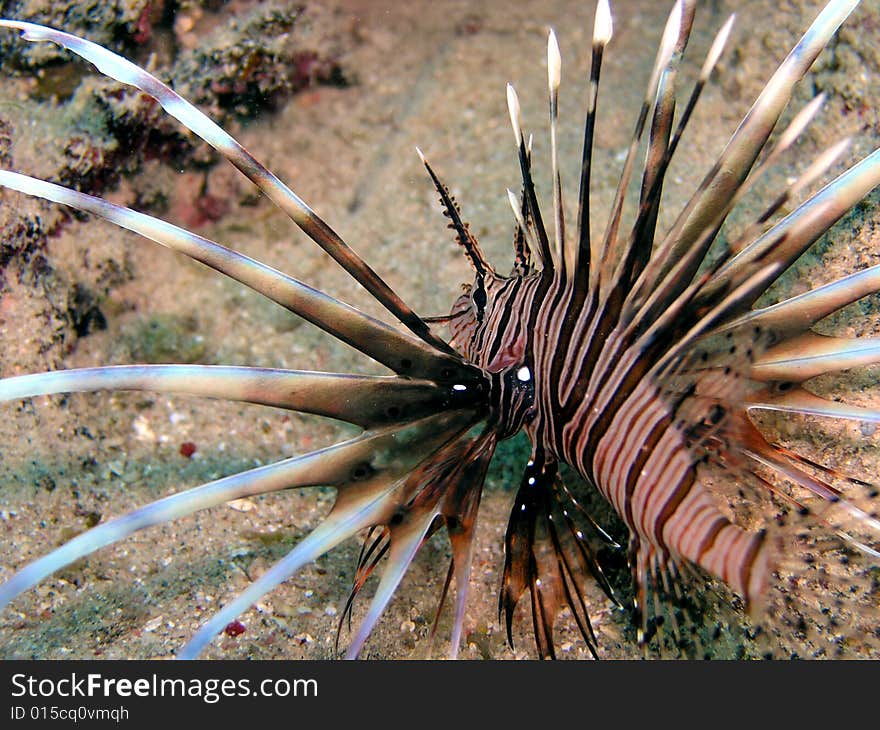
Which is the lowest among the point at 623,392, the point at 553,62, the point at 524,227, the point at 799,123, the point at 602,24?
the point at 623,392

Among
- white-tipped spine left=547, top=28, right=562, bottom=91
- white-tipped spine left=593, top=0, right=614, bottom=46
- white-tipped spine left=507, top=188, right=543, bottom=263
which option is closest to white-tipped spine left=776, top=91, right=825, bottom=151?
white-tipped spine left=593, top=0, right=614, bottom=46

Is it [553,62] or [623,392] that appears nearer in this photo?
[623,392]

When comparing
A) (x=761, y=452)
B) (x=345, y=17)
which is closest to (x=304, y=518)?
(x=761, y=452)

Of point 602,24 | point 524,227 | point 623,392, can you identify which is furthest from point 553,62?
point 623,392

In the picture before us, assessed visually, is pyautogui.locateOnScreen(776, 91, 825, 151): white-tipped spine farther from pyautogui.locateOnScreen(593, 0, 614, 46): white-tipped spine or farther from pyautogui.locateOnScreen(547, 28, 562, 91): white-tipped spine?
pyautogui.locateOnScreen(547, 28, 562, 91): white-tipped spine

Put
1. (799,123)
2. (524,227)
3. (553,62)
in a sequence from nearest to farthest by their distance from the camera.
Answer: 1. (799,123)
2. (553,62)
3. (524,227)

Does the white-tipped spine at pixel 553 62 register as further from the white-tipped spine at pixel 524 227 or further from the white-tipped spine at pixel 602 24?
the white-tipped spine at pixel 524 227

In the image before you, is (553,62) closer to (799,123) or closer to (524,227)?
(524,227)

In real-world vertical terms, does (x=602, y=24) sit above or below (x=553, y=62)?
below

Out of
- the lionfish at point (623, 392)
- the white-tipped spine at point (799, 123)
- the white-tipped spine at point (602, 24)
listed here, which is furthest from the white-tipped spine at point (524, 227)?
the white-tipped spine at point (799, 123)

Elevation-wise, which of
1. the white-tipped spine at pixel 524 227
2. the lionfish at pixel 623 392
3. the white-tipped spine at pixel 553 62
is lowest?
the lionfish at pixel 623 392
